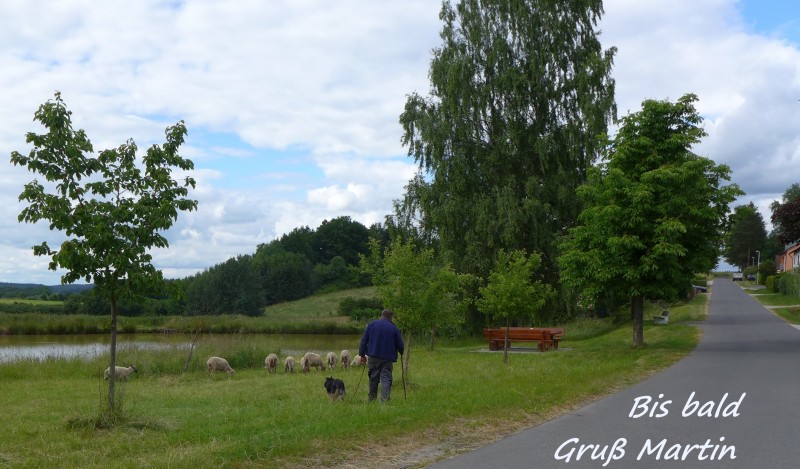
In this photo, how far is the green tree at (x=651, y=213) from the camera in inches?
904

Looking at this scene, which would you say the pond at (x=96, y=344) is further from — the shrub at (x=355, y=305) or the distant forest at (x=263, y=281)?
the shrub at (x=355, y=305)

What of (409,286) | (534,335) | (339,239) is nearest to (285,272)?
(339,239)

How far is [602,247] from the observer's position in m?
24.2

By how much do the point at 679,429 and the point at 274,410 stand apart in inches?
240

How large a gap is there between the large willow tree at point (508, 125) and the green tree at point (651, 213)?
6.36 metres

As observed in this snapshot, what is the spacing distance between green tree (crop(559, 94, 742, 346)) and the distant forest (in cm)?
787

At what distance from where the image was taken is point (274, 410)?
1170 centimetres

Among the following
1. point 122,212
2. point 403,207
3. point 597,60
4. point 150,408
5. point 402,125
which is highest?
point 597,60

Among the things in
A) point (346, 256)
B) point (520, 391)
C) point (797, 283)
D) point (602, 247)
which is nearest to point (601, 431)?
point (520, 391)

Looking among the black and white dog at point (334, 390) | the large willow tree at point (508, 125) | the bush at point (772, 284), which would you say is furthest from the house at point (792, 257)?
the black and white dog at point (334, 390)

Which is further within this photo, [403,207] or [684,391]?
[403,207]

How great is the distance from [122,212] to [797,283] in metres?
55.2

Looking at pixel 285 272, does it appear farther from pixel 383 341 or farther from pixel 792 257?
pixel 383 341

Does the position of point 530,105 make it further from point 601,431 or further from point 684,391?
point 601,431
